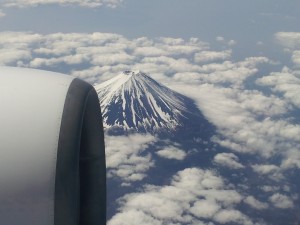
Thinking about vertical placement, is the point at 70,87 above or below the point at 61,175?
above

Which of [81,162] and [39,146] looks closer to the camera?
[39,146]

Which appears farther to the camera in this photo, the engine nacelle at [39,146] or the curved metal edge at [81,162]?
the curved metal edge at [81,162]

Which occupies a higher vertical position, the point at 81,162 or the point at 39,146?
the point at 39,146

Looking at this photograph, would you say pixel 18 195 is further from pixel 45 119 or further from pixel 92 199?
pixel 92 199

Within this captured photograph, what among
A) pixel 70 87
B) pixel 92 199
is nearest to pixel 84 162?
pixel 92 199

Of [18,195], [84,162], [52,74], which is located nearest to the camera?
[18,195]

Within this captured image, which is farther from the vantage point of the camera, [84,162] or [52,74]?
[84,162]

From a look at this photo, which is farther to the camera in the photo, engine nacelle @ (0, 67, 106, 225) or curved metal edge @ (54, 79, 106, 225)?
curved metal edge @ (54, 79, 106, 225)

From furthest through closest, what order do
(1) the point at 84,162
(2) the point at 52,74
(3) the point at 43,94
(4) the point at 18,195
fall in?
1. (1) the point at 84,162
2. (2) the point at 52,74
3. (3) the point at 43,94
4. (4) the point at 18,195

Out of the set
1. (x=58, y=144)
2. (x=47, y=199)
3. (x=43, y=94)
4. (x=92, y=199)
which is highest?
(x=43, y=94)
